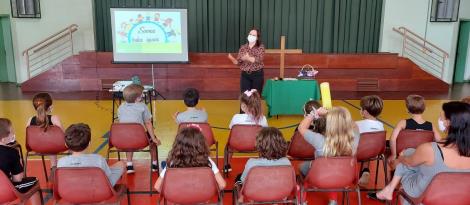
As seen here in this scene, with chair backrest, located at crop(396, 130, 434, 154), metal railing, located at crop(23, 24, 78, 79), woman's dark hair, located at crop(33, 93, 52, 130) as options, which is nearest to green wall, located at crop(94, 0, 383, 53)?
metal railing, located at crop(23, 24, 78, 79)

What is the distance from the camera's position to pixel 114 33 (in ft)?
24.8

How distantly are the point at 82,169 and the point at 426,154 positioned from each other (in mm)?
2050

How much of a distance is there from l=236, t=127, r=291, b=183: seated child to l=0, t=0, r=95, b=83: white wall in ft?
29.1

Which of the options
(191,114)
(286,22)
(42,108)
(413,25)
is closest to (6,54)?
(286,22)

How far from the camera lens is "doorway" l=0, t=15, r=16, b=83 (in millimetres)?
10438

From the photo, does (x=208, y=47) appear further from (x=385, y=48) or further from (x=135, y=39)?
(x=385, y=48)

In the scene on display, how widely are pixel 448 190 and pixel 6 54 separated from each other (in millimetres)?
11418

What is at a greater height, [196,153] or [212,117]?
[196,153]

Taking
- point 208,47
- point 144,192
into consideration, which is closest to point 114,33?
point 208,47

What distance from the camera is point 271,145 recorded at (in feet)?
8.35

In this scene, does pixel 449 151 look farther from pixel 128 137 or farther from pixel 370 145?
pixel 128 137

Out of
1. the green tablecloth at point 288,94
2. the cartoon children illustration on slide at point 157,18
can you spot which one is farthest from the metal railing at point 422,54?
the cartoon children illustration on slide at point 157,18

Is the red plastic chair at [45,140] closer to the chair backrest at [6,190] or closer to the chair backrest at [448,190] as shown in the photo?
the chair backrest at [6,190]

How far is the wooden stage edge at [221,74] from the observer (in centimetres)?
909
